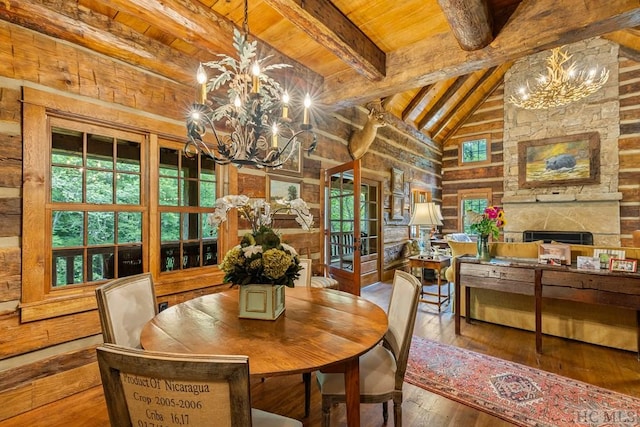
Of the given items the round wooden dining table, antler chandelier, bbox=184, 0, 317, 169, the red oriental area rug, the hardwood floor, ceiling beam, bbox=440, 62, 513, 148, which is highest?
ceiling beam, bbox=440, 62, 513, 148

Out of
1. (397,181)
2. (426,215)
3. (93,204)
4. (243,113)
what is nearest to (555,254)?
(426,215)

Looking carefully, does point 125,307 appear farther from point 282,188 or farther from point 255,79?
point 282,188

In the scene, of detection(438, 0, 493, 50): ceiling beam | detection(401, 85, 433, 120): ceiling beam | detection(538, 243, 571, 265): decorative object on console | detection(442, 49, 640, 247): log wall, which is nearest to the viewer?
detection(438, 0, 493, 50): ceiling beam

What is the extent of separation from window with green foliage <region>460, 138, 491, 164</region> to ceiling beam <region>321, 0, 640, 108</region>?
19.2 feet

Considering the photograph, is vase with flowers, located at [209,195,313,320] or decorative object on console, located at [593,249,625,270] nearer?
vase with flowers, located at [209,195,313,320]

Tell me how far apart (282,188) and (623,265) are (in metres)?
3.43

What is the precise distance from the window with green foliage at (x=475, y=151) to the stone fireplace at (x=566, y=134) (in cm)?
49

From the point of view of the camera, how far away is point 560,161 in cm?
666

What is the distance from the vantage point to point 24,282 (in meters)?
1.97

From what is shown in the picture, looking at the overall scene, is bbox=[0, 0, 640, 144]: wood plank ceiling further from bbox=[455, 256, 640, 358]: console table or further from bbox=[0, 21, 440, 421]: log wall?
bbox=[455, 256, 640, 358]: console table

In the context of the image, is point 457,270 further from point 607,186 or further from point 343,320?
point 607,186

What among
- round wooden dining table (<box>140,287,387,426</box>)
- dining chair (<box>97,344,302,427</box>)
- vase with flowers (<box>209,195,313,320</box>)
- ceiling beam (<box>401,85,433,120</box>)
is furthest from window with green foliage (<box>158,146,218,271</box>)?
ceiling beam (<box>401,85,433,120</box>)

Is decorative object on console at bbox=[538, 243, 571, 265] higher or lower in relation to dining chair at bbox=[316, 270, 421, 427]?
higher

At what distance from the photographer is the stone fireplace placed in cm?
611
